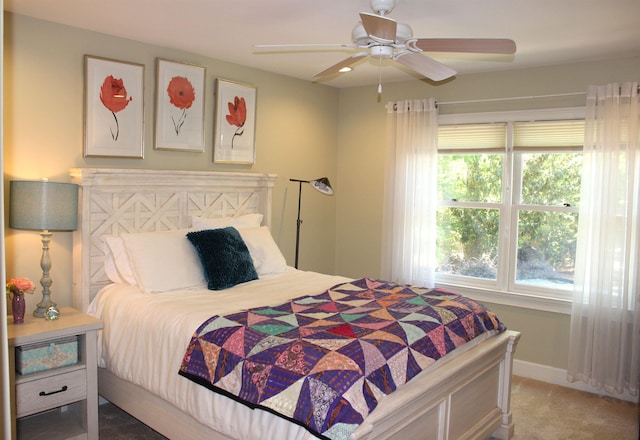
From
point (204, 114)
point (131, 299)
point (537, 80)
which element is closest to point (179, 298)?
point (131, 299)

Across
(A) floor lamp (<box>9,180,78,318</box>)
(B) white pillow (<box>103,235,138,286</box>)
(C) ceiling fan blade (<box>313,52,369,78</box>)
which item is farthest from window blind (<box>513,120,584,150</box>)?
(A) floor lamp (<box>9,180,78,318</box>)

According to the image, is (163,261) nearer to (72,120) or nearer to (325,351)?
(72,120)

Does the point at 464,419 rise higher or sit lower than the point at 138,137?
lower

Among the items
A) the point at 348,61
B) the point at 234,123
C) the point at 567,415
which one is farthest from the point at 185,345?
the point at 567,415

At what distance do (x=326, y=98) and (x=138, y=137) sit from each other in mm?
2118

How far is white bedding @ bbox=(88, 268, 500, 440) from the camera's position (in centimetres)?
230

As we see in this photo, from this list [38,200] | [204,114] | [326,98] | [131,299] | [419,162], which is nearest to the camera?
[38,200]

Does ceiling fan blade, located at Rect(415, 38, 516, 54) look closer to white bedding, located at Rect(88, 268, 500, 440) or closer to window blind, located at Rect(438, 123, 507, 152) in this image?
white bedding, located at Rect(88, 268, 500, 440)

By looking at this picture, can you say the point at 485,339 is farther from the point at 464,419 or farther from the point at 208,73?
the point at 208,73

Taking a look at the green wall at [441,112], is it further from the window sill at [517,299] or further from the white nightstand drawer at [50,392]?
the white nightstand drawer at [50,392]

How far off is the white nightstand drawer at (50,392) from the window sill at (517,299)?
3072 mm

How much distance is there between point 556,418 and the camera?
354 cm

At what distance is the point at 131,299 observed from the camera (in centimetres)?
310

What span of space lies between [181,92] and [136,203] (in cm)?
89
